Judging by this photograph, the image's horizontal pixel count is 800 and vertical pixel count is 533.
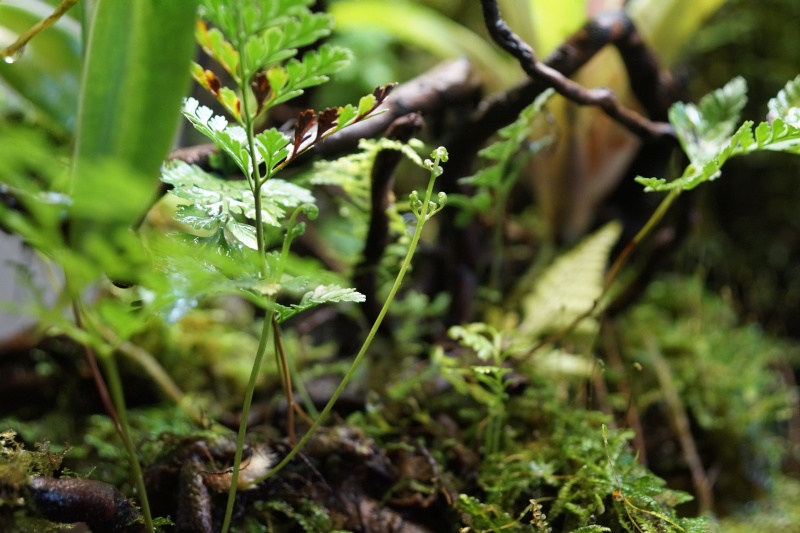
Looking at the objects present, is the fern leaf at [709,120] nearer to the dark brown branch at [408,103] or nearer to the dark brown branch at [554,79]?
the dark brown branch at [554,79]

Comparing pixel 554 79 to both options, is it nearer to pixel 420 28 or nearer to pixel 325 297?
pixel 325 297

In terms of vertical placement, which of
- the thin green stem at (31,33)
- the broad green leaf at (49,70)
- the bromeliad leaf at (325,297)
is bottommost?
the bromeliad leaf at (325,297)

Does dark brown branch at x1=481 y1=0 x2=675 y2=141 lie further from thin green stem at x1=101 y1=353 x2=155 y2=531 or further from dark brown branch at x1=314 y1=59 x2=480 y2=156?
thin green stem at x1=101 y1=353 x2=155 y2=531

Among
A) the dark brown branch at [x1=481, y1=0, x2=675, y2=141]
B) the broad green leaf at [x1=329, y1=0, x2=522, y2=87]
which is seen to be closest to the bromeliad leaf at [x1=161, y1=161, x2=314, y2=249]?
the dark brown branch at [x1=481, y1=0, x2=675, y2=141]

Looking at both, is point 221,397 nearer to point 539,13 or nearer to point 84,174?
point 84,174

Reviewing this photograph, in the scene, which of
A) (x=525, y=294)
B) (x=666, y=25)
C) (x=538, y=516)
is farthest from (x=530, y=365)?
(x=666, y=25)

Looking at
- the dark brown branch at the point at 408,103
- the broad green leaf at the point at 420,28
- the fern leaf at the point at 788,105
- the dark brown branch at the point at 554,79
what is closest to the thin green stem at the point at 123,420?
the dark brown branch at the point at 408,103
